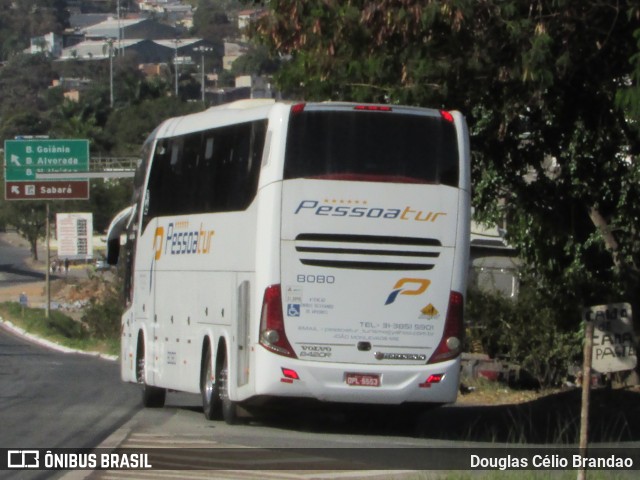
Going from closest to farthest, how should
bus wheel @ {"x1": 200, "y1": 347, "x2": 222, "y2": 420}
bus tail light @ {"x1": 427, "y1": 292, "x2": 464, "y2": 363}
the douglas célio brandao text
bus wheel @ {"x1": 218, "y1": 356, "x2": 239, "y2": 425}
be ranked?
the douglas célio brandao text < bus tail light @ {"x1": 427, "y1": 292, "x2": 464, "y2": 363} < bus wheel @ {"x1": 218, "y1": 356, "x2": 239, "y2": 425} < bus wheel @ {"x1": 200, "y1": 347, "x2": 222, "y2": 420}

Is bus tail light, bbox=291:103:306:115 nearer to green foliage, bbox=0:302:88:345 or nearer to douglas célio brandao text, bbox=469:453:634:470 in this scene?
douglas célio brandao text, bbox=469:453:634:470

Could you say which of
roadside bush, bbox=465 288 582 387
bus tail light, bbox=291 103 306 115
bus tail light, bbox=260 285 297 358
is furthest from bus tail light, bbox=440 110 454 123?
roadside bush, bbox=465 288 582 387

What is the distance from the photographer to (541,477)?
11062mm

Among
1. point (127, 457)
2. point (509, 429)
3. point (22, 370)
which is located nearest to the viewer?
point (127, 457)

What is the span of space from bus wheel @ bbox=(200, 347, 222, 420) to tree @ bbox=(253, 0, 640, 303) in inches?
170

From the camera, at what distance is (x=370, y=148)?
15.4 meters

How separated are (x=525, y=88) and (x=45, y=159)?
28054 millimetres

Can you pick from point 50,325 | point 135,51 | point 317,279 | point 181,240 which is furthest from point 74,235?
point 135,51

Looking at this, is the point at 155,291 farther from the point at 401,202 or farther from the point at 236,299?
the point at 401,202

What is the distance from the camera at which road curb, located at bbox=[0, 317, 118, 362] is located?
42188 millimetres

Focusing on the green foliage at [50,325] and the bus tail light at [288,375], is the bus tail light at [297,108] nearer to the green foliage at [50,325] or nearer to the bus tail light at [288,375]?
the bus tail light at [288,375]

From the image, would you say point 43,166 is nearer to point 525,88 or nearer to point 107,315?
point 107,315

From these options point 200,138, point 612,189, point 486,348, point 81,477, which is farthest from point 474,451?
point 486,348

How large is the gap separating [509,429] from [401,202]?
375 centimetres
